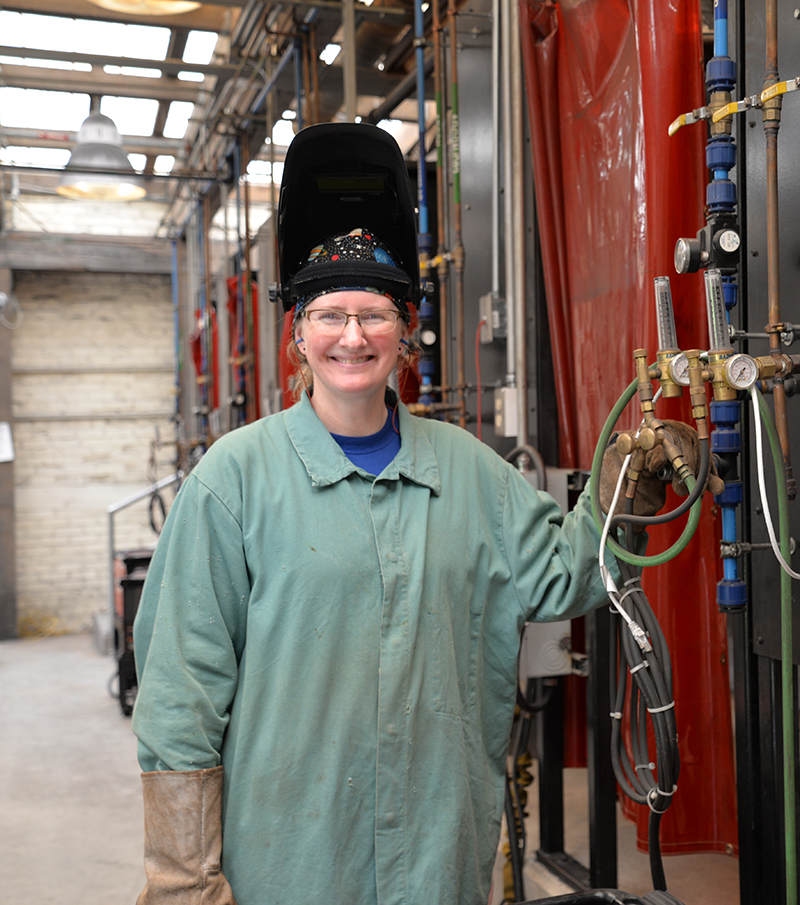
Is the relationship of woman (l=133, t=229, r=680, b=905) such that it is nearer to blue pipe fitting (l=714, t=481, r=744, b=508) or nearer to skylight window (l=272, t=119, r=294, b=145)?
blue pipe fitting (l=714, t=481, r=744, b=508)

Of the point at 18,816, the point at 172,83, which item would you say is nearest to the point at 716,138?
the point at 18,816

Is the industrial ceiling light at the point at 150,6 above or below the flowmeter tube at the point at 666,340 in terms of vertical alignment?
above

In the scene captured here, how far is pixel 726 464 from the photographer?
1219 millimetres

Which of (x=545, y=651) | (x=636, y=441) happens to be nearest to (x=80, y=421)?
(x=545, y=651)

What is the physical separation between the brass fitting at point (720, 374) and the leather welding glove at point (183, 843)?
0.85m

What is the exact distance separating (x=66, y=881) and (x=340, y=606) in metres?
2.18

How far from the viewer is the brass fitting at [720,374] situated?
116 cm

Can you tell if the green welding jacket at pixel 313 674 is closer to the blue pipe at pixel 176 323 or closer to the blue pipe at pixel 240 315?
the blue pipe at pixel 240 315

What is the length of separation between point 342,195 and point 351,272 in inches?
7.7

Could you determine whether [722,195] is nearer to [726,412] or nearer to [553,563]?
[726,412]

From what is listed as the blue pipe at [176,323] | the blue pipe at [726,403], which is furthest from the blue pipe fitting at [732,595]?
the blue pipe at [176,323]

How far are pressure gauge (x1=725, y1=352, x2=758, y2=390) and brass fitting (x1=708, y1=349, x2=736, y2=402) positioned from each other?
0.01 metres

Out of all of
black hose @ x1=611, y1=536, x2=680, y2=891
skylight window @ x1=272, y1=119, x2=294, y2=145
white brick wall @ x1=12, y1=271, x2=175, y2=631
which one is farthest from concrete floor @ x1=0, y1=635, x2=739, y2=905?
skylight window @ x1=272, y1=119, x2=294, y2=145

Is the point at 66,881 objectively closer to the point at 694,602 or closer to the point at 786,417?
the point at 694,602
